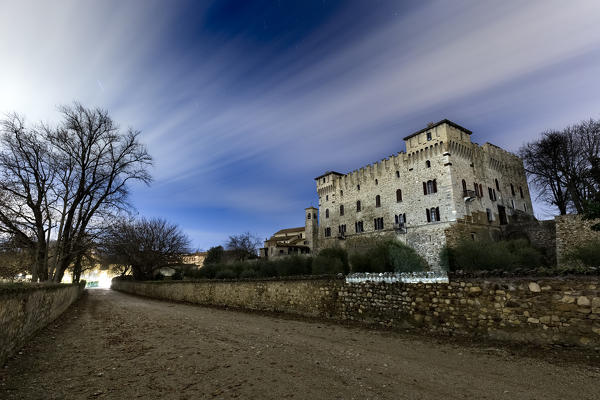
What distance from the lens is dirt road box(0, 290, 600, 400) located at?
396 centimetres

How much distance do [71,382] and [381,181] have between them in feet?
113

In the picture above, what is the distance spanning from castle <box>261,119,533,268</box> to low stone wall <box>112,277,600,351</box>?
68.6 feet

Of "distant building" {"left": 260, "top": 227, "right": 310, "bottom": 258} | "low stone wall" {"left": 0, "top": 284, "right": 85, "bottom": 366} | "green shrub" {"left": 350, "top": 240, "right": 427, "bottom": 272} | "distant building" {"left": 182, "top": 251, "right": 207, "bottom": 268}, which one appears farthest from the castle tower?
"low stone wall" {"left": 0, "top": 284, "right": 85, "bottom": 366}

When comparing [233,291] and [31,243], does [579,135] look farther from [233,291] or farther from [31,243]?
[31,243]

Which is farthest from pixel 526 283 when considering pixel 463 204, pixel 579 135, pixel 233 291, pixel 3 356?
pixel 579 135

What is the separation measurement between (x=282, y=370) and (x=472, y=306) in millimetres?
5255

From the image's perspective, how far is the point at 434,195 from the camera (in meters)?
29.5

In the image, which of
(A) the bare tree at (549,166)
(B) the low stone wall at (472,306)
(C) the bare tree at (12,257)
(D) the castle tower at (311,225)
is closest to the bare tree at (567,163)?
(A) the bare tree at (549,166)

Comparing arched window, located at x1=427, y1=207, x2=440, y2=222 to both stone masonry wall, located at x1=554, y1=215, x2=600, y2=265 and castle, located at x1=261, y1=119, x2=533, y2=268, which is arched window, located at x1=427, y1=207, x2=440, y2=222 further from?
stone masonry wall, located at x1=554, y1=215, x2=600, y2=265

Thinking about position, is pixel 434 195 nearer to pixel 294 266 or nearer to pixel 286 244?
pixel 294 266

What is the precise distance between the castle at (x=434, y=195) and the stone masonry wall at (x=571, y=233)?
803 cm

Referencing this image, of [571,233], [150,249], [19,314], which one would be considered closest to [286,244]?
[150,249]

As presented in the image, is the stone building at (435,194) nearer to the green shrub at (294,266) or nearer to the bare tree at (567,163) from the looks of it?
the bare tree at (567,163)

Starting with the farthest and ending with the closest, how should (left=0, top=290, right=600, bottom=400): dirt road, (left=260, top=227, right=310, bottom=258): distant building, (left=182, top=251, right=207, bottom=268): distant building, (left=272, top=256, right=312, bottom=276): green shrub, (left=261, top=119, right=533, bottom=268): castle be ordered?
1. (left=260, top=227, right=310, bottom=258): distant building
2. (left=182, top=251, right=207, bottom=268): distant building
3. (left=261, top=119, right=533, bottom=268): castle
4. (left=272, top=256, right=312, bottom=276): green shrub
5. (left=0, top=290, right=600, bottom=400): dirt road
